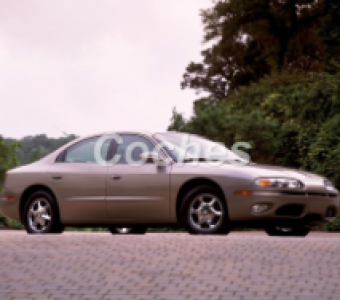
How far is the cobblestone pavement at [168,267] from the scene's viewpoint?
7.58 meters

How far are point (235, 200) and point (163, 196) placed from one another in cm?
106

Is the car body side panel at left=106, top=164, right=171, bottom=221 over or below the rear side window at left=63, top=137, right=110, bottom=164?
below

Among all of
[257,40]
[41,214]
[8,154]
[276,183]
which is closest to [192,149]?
[276,183]

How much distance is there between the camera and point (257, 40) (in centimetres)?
4728

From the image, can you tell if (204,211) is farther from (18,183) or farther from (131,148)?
(18,183)

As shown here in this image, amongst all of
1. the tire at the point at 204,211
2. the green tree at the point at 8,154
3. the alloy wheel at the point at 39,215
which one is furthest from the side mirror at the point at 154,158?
the green tree at the point at 8,154

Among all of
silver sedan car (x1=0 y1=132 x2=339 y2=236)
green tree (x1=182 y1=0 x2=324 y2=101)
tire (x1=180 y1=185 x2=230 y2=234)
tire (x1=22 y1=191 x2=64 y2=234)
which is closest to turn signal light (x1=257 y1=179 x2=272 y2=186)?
silver sedan car (x1=0 y1=132 x2=339 y2=236)

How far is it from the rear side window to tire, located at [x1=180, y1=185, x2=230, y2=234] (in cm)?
169

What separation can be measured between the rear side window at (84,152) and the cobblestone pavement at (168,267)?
5.99ft

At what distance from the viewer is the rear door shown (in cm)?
1224

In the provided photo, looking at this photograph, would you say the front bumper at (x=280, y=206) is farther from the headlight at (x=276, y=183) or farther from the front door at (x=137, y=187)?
the front door at (x=137, y=187)

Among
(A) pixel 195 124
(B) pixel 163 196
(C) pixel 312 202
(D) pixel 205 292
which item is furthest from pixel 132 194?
(A) pixel 195 124

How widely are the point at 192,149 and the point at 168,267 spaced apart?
378cm

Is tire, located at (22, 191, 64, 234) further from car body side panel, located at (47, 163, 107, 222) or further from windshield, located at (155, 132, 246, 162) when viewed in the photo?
windshield, located at (155, 132, 246, 162)
